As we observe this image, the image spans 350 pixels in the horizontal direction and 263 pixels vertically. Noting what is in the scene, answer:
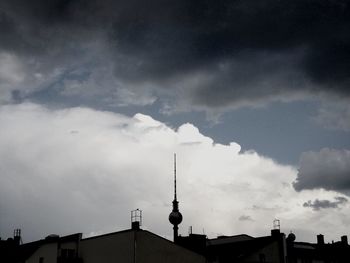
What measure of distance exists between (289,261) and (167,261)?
16474mm

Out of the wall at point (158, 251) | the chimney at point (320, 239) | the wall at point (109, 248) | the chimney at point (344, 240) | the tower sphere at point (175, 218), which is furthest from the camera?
the tower sphere at point (175, 218)

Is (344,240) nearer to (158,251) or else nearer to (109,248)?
(158,251)

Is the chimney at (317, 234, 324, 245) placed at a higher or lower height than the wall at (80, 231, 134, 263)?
higher

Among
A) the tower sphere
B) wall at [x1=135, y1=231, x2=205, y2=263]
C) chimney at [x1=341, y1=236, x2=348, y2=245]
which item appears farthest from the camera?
the tower sphere

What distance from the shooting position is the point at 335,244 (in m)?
65.8

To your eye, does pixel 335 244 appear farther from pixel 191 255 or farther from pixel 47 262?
pixel 47 262

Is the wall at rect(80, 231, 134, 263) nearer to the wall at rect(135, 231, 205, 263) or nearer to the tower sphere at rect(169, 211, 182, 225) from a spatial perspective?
the wall at rect(135, 231, 205, 263)

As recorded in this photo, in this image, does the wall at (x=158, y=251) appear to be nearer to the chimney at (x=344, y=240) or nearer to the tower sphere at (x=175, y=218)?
the tower sphere at (x=175, y=218)

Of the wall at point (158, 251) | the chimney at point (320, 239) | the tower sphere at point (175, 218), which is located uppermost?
the tower sphere at point (175, 218)

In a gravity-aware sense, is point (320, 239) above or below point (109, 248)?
above

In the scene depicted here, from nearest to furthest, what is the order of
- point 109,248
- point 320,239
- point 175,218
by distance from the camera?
1. point 109,248
2. point 320,239
3. point 175,218

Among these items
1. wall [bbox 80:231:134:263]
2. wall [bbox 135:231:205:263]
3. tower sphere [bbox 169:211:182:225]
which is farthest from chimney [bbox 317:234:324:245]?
wall [bbox 80:231:134:263]

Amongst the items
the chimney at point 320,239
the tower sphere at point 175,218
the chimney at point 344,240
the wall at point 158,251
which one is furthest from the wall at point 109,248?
the chimney at point 344,240

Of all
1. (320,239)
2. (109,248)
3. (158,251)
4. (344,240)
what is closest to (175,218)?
(320,239)
